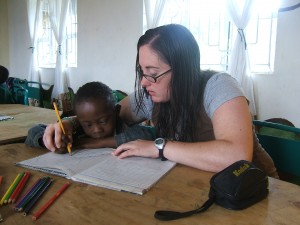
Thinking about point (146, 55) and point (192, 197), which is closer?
point (192, 197)

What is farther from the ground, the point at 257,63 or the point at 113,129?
the point at 257,63

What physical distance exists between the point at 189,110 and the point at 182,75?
0.14m

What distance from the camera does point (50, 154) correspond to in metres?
1.09

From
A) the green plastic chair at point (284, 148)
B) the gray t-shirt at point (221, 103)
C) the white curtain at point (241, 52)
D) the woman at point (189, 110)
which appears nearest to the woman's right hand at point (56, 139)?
the woman at point (189, 110)

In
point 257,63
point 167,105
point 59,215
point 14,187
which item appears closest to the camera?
point 59,215

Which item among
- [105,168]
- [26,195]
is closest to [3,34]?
[105,168]

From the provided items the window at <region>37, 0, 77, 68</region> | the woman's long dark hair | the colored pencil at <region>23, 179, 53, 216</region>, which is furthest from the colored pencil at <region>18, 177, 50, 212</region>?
the window at <region>37, 0, 77, 68</region>

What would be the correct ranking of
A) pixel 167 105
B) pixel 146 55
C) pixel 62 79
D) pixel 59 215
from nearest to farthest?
pixel 59 215 → pixel 146 55 → pixel 167 105 → pixel 62 79

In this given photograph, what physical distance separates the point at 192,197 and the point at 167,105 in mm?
553

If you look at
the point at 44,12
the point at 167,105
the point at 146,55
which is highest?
the point at 44,12

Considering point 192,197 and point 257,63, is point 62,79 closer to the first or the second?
point 257,63

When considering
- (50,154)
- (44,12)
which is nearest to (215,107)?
(50,154)

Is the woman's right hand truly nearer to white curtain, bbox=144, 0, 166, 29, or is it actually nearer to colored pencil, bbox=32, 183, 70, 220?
colored pencil, bbox=32, 183, 70, 220

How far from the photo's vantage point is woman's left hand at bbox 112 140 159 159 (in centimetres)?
100
